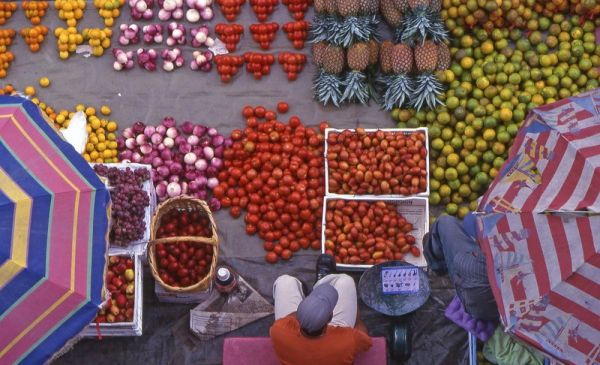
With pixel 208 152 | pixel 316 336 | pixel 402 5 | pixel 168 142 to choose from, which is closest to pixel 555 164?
pixel 316 336

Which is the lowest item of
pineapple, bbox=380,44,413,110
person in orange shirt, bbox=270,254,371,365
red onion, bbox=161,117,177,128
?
person in orange shirt, bbox=270,254,371,365

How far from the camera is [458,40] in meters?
5.01

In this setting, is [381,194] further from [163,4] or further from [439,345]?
[163,4]

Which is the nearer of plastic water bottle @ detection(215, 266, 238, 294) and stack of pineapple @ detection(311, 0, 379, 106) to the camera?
plastic water bottle @ detection(215, 266, 238, 294)

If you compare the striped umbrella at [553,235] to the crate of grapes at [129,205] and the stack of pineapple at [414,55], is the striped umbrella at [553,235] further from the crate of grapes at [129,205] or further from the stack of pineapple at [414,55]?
the crate of grapes at [129,205]

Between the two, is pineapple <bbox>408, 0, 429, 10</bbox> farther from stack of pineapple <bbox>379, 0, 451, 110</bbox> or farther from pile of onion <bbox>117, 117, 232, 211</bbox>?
pile of onion <bbox>117, 117, 232, 211</bbox>

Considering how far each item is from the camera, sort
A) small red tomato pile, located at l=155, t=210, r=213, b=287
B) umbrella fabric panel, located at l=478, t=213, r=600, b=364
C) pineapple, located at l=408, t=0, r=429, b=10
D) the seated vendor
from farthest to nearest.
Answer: pineapple, located at l=408, t=0, r=429, b=10, small red tomato pile, located at l=155, t=210, r=213, b=287, the seated vendor, umbrella fabric panel, located at l=478, t=213, r=600, b=364

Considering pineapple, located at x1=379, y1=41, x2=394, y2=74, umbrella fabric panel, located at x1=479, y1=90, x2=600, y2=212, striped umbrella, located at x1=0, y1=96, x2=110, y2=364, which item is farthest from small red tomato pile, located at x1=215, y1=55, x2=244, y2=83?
umbrella fabric panel, located at x1=479, y1=90, x2=600, y2=212

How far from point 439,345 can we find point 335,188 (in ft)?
3.86

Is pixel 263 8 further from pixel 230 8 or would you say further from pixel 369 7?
pixel 369 7

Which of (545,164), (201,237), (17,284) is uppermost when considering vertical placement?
(545,164)

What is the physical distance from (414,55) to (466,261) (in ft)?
5.88

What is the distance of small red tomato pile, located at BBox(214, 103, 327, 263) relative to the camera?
477 centimetres

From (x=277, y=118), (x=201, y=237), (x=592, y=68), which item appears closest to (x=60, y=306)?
(x=201, y=237)
